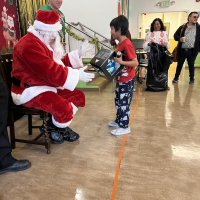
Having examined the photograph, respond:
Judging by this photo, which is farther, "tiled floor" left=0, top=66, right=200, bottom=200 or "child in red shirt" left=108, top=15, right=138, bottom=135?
"child in red shirt" left=108, top=15, right=138, bottom=135

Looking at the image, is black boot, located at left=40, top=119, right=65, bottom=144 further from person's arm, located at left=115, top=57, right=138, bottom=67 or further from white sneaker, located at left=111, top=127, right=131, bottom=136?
person's arm, located at left=115, top=57, right=138, bottom=67

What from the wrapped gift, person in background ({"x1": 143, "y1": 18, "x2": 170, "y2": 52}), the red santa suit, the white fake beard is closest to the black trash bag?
person in background ({"x1": 143, "y1": 18, "x2": 170, "y2": 52})

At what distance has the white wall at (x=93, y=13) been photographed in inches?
173

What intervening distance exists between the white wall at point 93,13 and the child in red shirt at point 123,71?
2.50m

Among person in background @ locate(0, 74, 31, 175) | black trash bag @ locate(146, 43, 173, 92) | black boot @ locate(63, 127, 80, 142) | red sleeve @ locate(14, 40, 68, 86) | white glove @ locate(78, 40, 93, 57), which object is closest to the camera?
person in background @ locate(0, 74, 31, 175)

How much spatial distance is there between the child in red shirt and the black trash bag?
1868 millimetres

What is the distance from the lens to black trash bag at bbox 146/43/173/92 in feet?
13.0

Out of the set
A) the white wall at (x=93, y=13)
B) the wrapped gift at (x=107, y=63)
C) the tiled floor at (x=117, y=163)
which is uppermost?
the white wall at (x=93, y=13)

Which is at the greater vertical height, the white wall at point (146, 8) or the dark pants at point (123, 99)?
the white wall at point (146, 8)

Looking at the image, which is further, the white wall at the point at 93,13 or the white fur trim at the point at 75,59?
the white wall at the point at 93,13

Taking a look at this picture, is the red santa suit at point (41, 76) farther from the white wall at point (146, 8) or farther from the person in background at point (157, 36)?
the white wall at point (146, 8)

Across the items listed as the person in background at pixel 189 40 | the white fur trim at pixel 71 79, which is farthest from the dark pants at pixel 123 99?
the person in background at pixel 189 40

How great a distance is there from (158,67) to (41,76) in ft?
9.07

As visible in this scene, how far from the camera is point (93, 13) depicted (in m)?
4.50
